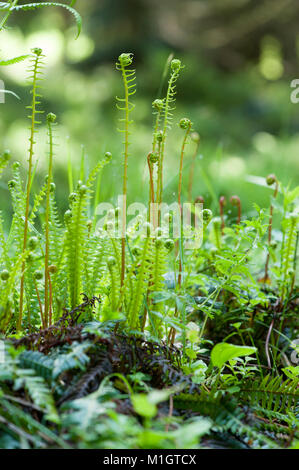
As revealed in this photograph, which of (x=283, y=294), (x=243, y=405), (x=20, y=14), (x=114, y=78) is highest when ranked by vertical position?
(x=20, y=14)

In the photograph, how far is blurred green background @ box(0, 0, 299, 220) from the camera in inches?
150

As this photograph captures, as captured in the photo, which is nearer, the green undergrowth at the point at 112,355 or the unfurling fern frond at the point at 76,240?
the green undergrowth at the point at 112,355

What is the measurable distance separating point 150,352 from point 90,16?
4415 millimetres

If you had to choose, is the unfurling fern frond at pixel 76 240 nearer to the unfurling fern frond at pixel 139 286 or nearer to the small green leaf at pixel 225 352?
the unfurling fern frond at pixel 139 286

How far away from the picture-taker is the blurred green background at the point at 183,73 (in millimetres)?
3801

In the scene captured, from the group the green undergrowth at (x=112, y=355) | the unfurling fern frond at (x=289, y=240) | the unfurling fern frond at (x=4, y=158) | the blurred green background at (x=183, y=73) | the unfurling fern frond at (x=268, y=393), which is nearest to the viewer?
the green undergrowth at (x=112, y=355)

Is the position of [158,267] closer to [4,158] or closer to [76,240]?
[76,240]

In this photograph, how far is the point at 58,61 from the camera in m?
4.53

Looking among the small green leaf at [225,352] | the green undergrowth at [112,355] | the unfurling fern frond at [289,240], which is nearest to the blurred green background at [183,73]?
the unfurling fern frond at [289,240]

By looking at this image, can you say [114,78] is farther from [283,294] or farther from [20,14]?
[283,294]

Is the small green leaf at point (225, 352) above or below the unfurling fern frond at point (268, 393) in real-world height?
above

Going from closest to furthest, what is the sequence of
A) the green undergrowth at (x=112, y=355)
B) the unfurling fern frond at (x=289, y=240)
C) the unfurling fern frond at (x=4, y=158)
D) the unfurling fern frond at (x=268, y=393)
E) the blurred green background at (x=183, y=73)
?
the green undergrowth at (x=112, y=355)
the unfurling fern frond at (x=4, y=158)
the unfurling fern frond at (x=268, y=393)
the unfurling fern frond at (x=289, y=240)
the blurred green background at (x=183, y=73)

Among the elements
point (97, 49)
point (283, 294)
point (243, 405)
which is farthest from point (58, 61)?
point (243, 405)

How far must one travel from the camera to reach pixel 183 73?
4559mm
